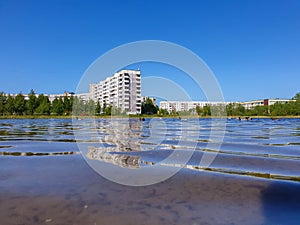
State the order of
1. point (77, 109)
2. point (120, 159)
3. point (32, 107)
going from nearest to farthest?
1. point (120, 159)
2. point (77, 109)
3. point (32, 107)

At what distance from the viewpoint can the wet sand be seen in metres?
2.64

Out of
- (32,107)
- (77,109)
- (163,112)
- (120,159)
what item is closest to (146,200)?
(120,159)

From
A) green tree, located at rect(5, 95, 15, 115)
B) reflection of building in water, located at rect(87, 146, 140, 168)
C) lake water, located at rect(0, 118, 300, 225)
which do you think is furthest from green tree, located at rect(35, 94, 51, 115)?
lake water, located at rect(0, 118, 300, 225)

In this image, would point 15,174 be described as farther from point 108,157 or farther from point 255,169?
point 255,169

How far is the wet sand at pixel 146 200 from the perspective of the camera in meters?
2.64

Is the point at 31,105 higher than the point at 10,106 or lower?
higher

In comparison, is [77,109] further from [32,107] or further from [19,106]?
[19,106]

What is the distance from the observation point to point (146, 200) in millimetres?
3193

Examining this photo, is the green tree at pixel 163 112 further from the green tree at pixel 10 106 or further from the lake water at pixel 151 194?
the lake water at pixel 151 194

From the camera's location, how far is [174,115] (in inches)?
4008

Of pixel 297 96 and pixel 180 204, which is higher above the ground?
pixel 297 96

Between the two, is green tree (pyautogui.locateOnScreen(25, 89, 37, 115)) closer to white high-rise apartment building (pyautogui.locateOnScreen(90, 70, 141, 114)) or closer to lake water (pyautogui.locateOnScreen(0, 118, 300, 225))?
white high-rise apartment building (pyautogui.locateOnScreen(90, 70, 141, 114))

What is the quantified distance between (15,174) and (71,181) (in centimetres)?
120

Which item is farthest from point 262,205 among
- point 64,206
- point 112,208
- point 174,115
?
point 174,115
